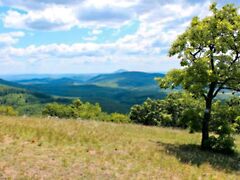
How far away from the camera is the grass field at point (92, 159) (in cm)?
1599

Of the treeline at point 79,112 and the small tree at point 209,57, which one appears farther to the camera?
the treeline at point 79,112

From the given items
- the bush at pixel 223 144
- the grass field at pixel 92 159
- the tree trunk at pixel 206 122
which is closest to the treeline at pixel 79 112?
the tree trunk at pixel 206 122

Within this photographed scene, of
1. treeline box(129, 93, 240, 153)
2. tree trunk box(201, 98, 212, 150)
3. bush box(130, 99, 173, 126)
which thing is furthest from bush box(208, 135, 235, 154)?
bush box(130, 99, 173, 126)

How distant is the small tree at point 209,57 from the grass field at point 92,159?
4.94 meters

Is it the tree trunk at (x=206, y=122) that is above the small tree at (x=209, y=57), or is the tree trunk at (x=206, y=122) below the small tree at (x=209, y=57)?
below

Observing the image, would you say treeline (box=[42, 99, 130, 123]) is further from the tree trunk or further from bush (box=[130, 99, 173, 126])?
the tree trunk

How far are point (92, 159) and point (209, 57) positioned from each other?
42.1 feet

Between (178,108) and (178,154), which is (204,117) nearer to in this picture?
(178,154)

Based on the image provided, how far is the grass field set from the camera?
52.4ft

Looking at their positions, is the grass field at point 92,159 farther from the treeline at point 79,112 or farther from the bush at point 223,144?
the treeline at point 79,112

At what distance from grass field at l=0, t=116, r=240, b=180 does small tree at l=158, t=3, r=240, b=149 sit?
494cm

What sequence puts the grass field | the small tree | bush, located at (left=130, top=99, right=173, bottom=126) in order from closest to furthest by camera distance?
the grass field, the small tree, bush, located at (left=130, top=99, right=173, bottom=126)

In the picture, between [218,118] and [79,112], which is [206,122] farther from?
[79,112]

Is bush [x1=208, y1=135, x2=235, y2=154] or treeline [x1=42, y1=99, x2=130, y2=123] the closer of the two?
bush [x1=208, y1=135, x2=235, y2=154]
